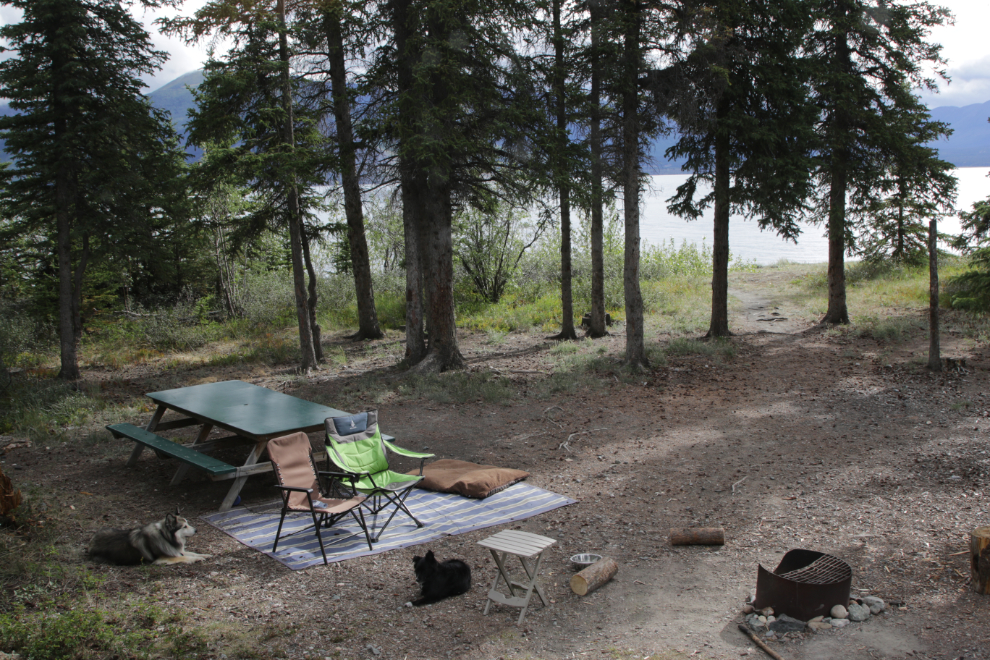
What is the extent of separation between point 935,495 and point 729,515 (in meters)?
1.98

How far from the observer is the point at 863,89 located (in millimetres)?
14664

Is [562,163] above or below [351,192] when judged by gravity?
below

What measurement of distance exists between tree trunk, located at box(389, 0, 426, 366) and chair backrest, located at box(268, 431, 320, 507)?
584 cm

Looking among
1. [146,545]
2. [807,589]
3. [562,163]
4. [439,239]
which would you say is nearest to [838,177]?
[562,163]

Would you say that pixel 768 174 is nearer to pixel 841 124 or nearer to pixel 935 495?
pixel 841 124

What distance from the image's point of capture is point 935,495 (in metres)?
5.98

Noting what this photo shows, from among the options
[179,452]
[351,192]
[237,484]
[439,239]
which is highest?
[351,192]

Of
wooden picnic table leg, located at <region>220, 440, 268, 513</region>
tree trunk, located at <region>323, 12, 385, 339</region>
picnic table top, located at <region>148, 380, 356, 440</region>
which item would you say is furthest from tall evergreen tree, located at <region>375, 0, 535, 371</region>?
wooden picnic table leg, located at <region>220, 440, 268, 513</region>

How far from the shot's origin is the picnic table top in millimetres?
6367

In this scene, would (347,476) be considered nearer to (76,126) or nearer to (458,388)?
(458,388)

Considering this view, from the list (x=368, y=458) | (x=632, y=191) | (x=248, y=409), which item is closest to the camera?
(x=368, y=458)

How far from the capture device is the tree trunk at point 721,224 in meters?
14.2

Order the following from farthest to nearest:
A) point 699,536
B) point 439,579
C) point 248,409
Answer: point 248,409
point 699,536
point 439,579

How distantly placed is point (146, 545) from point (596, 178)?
410 inches
